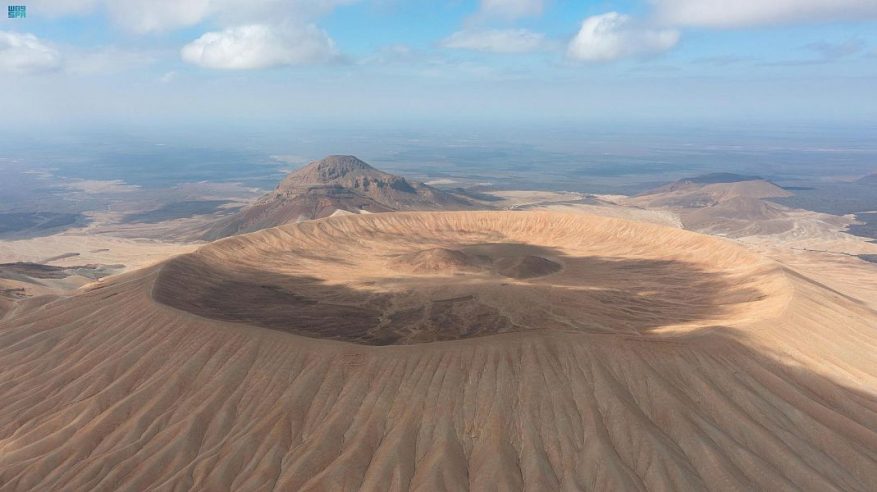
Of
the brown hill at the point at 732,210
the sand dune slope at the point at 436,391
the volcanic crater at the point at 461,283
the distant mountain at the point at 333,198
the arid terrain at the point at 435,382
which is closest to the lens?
the sand dune slope at the point at 436,391

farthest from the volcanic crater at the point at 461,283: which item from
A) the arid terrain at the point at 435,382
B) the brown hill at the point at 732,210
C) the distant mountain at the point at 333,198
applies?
the brown hill at the point at 732,210

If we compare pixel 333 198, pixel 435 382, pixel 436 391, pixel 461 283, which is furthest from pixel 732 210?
pixel 436 391

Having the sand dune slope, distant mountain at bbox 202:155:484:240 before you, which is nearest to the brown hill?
distant mountain at bbox 202:155:484:240

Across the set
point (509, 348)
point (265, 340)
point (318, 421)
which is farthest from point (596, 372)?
point (265, 340)

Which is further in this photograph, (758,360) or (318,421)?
(758,360)

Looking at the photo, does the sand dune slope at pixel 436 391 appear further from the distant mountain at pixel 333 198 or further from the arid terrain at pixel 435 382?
the distant mountain at pixel 333 198

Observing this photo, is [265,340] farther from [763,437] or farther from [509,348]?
[763,437]
